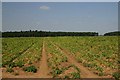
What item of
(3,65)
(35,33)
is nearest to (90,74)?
(3,65)

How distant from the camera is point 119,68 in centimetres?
1669

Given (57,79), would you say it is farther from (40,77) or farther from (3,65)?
(3,65)

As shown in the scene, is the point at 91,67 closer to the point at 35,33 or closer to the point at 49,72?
the point at 49,72

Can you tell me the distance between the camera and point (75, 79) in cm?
1321

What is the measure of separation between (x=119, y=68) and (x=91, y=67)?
186cm

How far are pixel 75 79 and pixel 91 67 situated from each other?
3.88 metres

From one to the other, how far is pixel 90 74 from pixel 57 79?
2460 millimetres

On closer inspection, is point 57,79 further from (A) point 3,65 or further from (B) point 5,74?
(A) point 3,65

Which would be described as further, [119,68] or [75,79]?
[119,68]

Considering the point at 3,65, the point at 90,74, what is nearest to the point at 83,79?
the point at 90,74

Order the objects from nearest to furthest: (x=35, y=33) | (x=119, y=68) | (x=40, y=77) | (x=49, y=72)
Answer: (x=40, y=77)
(x=49, y=72)
(x=119, y=68)
(x=35, y=33)

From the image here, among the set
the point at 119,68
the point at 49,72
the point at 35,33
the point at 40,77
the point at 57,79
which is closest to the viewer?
the point at 57,79

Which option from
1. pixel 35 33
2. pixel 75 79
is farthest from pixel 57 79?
pixel 35 33

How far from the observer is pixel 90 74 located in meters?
14.6
